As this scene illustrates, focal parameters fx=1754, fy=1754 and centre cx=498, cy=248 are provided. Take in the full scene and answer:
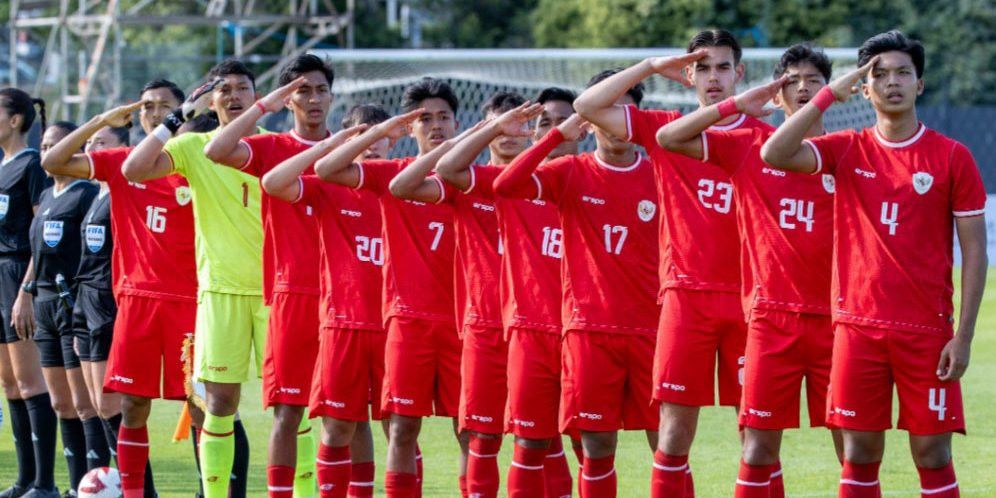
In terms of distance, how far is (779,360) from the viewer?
7.64m

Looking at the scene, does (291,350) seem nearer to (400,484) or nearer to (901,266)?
(400,484)

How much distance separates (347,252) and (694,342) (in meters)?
1.84

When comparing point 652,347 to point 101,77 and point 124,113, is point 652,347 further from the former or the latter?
point 101,77

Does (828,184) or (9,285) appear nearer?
(828,184)

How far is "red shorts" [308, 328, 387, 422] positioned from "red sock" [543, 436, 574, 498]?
2.99ft

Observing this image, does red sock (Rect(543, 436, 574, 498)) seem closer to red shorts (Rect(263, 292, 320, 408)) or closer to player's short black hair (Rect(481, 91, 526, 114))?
red shorts (Rect(263, 292, 320, 408))

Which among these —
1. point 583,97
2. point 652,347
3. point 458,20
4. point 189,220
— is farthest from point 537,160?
point 458,20

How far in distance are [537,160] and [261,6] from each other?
2522 centimetres

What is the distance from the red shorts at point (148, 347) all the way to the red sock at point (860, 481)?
3.65m

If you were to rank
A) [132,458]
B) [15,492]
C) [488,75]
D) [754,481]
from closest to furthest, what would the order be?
[754,481] < [132,458] < [15,492] < [488,75]

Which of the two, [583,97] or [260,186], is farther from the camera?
[260,186]

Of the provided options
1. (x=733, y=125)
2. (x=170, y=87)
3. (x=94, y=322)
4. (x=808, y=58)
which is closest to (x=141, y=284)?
(x=94, y=322)

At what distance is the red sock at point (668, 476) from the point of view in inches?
306

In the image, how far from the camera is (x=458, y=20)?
42.4 meters
